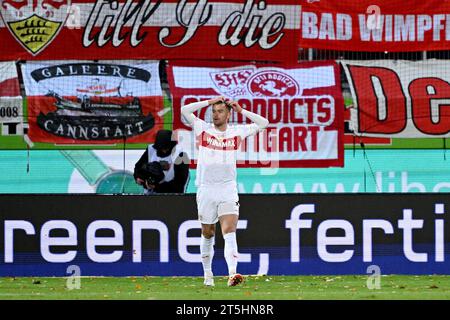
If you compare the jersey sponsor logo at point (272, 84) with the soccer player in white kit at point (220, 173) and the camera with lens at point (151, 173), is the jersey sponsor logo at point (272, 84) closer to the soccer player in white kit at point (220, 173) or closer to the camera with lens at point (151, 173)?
the camera with lens at point (151, 173)

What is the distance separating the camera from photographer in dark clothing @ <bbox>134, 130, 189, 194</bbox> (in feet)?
52.0

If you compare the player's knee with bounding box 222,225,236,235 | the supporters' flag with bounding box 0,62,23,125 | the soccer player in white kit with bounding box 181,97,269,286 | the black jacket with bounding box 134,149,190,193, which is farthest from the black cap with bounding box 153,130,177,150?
the player's knee with bounding box 222,225,236,235

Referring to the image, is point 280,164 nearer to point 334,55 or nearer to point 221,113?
point 334,55

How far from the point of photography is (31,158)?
17.0 meters

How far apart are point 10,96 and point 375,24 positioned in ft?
19.4

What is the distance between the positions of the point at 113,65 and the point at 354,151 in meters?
4.03

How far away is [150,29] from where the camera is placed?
64.3 ft

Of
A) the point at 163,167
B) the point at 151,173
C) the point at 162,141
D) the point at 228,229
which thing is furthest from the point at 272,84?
the point at 228,229

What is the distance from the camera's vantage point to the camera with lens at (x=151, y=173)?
52.0ft

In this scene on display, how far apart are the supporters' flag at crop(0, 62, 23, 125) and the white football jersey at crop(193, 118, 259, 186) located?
5.65m

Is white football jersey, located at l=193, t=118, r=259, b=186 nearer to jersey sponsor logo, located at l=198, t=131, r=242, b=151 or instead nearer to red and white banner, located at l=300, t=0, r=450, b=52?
jersey sponsor logo, located at l=198, t=131, r=242, b=151

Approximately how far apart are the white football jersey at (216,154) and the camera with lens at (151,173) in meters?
3.14

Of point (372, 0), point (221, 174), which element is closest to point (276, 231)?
point (221, 174)

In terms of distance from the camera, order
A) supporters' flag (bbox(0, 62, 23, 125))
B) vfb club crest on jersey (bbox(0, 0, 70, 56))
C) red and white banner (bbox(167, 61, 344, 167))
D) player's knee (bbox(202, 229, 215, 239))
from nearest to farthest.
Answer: player's knee (bbox(202, 229, 215, 239))
supporters' flag (bbox(0, 62, 23, 125))
red and white banner (bbox(167, 61, 344, 167))
vfb club crest on jersey (bbox(0, 0, 70, 56))
